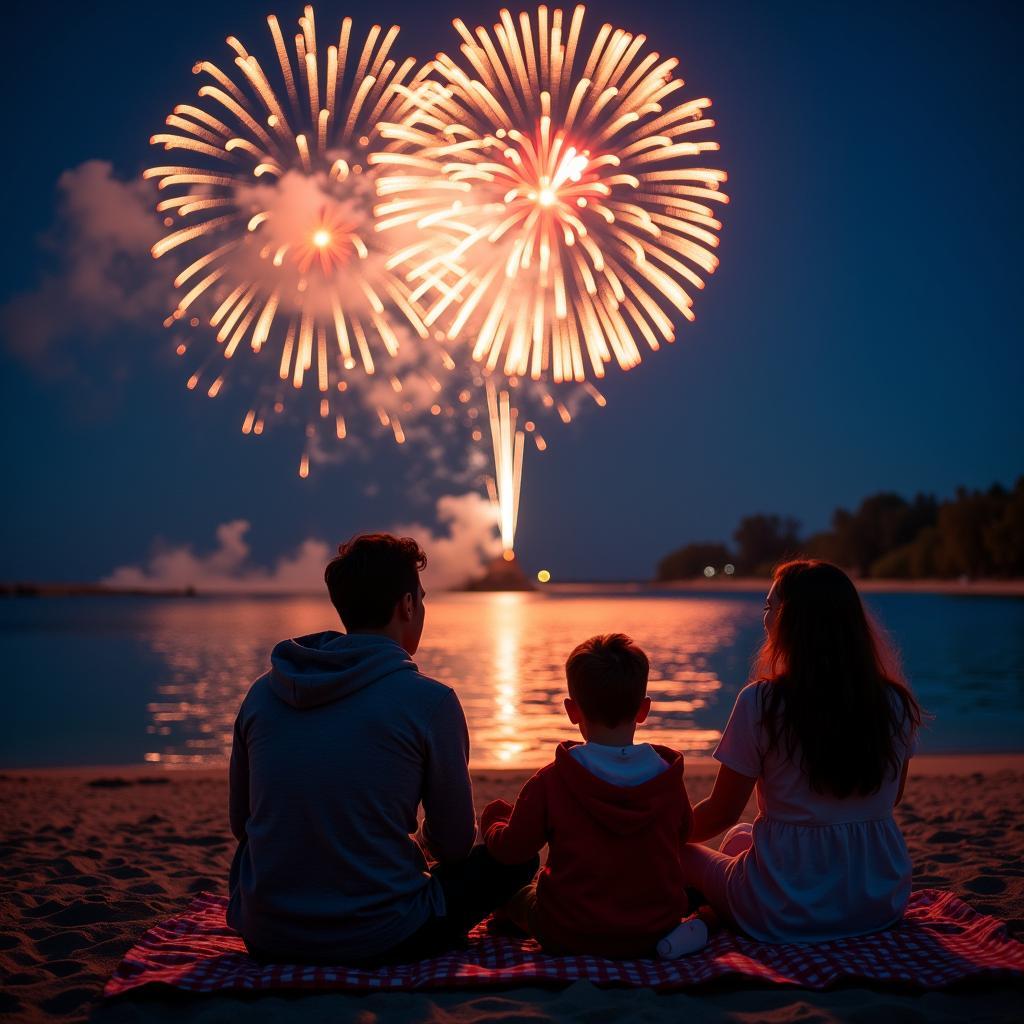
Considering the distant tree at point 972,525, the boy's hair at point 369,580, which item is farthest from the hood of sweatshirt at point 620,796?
the distant tree at point 972,525

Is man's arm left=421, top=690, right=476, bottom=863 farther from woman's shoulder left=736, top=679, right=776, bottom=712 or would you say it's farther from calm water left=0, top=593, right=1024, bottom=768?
calm water left=0, top=593, right=1024, bottom=768

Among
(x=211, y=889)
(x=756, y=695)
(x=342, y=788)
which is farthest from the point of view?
(x=211, y=889)

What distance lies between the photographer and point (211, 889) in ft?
18.4

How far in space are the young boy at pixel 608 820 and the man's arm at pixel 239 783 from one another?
1047mm

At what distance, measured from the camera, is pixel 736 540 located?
17012 centimetres

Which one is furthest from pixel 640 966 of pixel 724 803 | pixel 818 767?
pixel 818 767

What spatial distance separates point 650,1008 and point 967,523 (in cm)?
10545

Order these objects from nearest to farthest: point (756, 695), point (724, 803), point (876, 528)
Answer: point (756, 695) → point (724, 803) → point (876, 528)

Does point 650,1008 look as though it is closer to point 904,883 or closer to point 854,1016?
point 854,1016

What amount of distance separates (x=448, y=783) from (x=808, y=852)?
4.87 ft

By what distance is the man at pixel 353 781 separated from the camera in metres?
3.52

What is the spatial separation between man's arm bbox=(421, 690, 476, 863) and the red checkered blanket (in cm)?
47

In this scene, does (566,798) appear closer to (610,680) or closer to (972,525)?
(610,680)

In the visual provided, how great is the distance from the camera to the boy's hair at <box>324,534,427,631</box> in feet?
Result: 12.0
